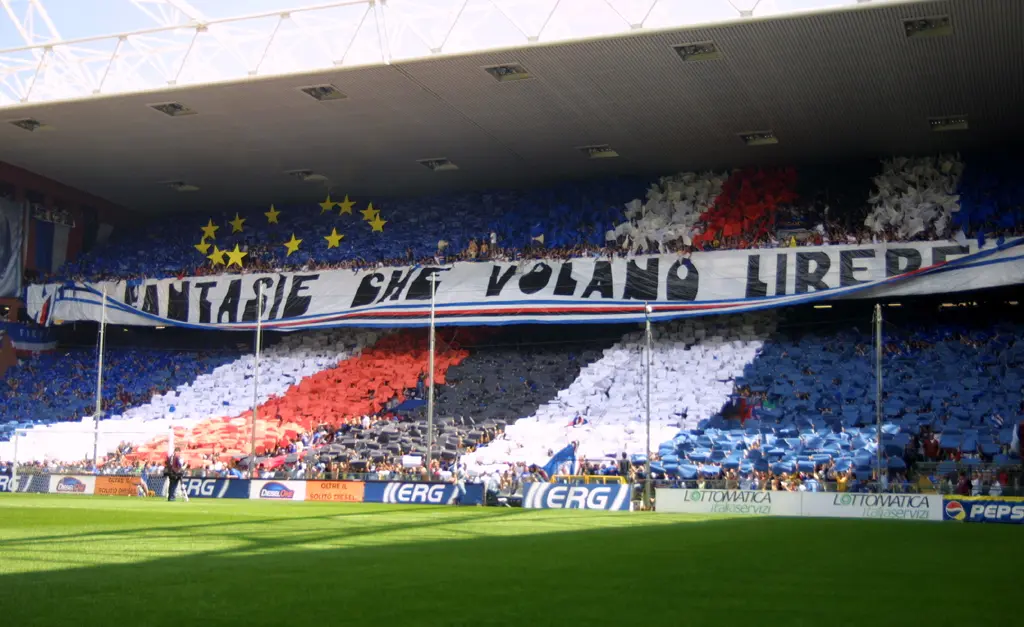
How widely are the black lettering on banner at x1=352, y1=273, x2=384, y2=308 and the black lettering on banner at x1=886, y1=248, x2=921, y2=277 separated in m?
23.5

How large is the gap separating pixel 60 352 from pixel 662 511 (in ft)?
132

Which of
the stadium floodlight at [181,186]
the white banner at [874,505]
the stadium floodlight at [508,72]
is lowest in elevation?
the white banner at [874,505]

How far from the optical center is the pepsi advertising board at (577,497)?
3644 centimetres

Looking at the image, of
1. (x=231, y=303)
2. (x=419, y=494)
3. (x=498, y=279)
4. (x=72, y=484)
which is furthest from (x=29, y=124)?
(x=419, y=494)

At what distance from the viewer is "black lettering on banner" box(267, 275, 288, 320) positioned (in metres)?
57.3

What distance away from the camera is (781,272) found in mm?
47625

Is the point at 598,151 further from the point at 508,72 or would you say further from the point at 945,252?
the point at 945,252

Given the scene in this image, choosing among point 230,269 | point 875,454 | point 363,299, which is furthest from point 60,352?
point 875,454

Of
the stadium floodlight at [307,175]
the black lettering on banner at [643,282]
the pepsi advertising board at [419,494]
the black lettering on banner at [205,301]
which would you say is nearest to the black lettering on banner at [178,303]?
the black lettering on banner at [205,301]

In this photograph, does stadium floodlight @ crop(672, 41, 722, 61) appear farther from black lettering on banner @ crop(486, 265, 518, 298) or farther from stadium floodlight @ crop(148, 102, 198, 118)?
stadium floodlight @ crop(148, 102, 198, 118)

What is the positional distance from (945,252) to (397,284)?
81.2 feet

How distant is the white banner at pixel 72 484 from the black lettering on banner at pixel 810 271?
95.6ft

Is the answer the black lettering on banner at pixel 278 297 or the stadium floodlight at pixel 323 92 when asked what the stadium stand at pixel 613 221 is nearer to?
the black lettering on banner at pixel 278 297

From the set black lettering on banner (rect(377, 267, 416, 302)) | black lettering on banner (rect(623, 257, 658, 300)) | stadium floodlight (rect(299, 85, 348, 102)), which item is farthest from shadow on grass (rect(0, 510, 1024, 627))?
black lettering on banner (rect(377, 267, 416, 302))
